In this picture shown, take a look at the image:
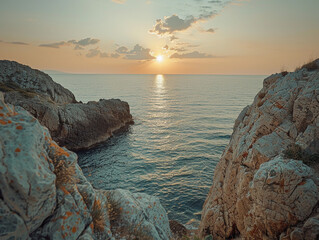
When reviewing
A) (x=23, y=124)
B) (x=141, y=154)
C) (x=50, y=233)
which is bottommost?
(x=141, y=154)

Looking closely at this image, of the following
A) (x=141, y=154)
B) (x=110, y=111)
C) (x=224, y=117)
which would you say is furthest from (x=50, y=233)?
(x=224, y=117)

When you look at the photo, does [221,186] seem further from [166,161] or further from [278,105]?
[166,161]

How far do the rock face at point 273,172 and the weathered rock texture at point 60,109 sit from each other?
1146 inches

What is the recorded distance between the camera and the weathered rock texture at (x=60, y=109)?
3466 centimetres

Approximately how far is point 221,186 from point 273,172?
6054mm

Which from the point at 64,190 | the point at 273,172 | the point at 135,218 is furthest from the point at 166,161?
the point at 64,190

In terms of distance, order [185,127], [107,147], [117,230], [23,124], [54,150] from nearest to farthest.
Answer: [23,124], [54,150], [117,230], [107,147], [185,127]

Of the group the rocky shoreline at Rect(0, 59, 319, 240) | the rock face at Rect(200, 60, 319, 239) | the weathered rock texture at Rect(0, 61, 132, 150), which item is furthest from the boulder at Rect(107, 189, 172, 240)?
the weathered rock texture at Rect(0, 61, 132, 150)

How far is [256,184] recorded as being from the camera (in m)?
9.20

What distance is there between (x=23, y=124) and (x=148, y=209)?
6637 millimetres

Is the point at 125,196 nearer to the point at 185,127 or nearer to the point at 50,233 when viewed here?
the point at 50,233

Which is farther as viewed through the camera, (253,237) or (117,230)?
(253,237)

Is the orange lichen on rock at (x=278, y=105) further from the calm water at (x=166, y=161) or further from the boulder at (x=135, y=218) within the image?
the calm water at (x=166, y=161)

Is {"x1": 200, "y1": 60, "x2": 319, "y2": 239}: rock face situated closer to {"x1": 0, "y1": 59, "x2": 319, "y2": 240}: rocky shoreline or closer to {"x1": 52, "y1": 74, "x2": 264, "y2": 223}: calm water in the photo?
{"x1": 0, "y1": 59, "x2": 319, "y2": 240}: rocky shoreline
